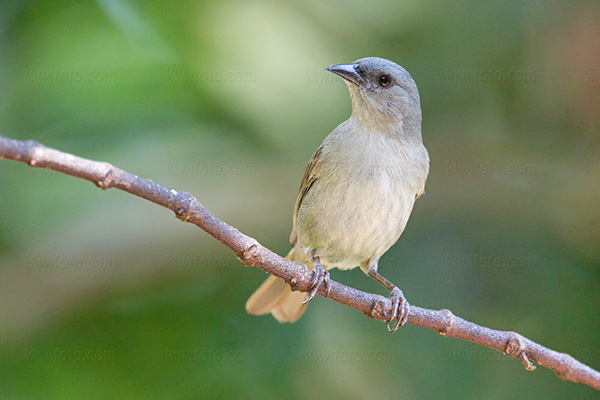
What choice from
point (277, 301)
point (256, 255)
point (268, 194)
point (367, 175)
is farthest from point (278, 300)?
point (256, 255)

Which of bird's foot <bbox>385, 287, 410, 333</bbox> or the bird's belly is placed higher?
the bird's belly

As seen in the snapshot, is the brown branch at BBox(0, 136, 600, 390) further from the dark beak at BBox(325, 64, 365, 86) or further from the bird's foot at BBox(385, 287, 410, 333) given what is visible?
the dark beak at BBox(325, 64, 365, 86)

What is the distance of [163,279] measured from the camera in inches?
166

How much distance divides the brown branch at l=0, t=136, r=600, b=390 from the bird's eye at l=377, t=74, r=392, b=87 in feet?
4.73

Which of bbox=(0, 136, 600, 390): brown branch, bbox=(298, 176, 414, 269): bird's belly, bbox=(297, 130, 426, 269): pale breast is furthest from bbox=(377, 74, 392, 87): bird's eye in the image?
bbox=(0, 136, 600, 390): brown branch

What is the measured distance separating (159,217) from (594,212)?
11.3 ft

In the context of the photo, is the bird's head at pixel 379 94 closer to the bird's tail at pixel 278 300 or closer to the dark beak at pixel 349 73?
the dark beak at pixel 349 73

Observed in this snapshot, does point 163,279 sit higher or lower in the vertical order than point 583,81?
lower

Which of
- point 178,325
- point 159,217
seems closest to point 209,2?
point 159,217

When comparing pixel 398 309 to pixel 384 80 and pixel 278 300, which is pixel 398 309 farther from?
pixel 384 80

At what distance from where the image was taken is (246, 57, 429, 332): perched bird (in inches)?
142

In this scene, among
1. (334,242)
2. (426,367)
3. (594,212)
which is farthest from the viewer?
(594,212)

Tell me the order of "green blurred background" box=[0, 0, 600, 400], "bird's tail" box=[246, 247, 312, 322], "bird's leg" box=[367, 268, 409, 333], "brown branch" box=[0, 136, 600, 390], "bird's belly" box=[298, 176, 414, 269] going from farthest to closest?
"bird's tail" box=[246, 247, 312, 322] < "green blurred background" box=[0, 0, 600, 400] < "bird's belly" box=[298, 176, 414, 269] < "bird's leg" box=[367, 268, 409, 333] < "brown branch" box=[0, 136, 600, 390]

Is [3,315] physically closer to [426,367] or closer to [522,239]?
[426,367]
